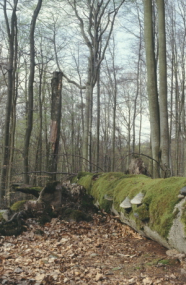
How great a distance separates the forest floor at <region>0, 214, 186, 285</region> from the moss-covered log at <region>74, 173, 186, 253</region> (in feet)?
0.92

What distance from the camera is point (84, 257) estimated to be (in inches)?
156

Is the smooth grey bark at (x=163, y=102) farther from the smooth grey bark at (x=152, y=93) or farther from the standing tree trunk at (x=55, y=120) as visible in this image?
the standing tree trunk at (x=55, y=120)

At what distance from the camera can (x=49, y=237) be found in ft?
16.3

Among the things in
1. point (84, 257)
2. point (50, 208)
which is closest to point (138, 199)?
point (84, 257)

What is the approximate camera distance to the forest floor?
3031 mm

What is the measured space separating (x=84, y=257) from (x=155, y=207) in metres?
1.45

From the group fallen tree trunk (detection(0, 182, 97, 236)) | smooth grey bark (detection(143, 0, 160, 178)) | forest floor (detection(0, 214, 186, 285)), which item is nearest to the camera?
forest floor (detection(0, 214, 186, 285))

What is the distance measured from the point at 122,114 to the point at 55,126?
20.5m

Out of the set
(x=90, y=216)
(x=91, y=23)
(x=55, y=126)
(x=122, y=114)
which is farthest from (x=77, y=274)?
(x=122, y=114)

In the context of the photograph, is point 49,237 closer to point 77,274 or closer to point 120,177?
point 77,274

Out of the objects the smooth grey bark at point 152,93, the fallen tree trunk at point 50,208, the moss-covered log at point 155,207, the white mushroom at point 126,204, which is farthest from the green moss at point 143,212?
the smooth grey bark at point 152,93

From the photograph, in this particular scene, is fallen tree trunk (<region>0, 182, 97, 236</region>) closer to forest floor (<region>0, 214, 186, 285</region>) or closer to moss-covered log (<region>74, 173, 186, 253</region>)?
forest floor (<region>0, 214, 186, 285</region>)

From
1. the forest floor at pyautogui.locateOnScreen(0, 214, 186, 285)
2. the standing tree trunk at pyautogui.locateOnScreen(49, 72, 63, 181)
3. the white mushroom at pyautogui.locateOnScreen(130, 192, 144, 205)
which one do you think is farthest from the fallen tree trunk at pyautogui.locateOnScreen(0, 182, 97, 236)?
the white mushroom at pyautogui.locateOnScreen(130, 192, 144, 205)

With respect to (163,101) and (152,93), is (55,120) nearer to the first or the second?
(152,93)
